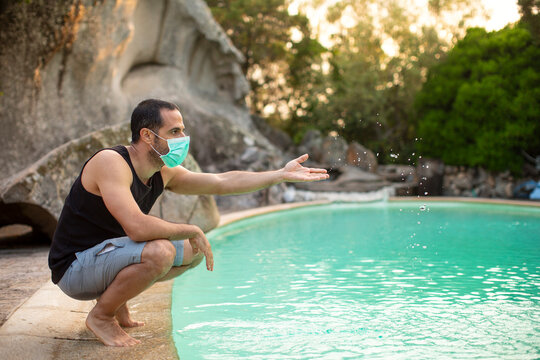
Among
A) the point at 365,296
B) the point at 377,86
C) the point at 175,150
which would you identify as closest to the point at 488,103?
the point at 377,86

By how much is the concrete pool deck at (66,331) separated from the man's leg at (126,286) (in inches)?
2.4

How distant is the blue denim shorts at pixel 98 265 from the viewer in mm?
2393

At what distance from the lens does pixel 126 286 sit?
7.83 ft

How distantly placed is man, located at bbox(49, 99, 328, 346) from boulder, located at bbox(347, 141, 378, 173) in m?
13.7

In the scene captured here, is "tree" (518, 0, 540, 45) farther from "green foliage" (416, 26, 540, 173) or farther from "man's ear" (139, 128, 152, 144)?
"man's ear" (139, 128, 152, 144)

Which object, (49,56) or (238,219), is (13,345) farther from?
(49,56)

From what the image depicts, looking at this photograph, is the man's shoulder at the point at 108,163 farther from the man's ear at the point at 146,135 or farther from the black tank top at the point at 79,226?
the man's ear at the point at 146,135

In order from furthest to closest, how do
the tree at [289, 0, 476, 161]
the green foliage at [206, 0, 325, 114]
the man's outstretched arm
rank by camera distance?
the tree at [289, 0, 476, 161] → the green foliage at [206, 0, 325, 114] → the man's outstretched arm

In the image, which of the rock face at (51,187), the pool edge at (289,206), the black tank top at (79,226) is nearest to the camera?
the black tank top at (79,226)

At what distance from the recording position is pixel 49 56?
8758 mm

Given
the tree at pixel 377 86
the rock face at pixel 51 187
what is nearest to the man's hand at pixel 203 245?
the rock face at pixel 51 187

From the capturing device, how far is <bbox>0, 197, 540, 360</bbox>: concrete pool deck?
2.25 m

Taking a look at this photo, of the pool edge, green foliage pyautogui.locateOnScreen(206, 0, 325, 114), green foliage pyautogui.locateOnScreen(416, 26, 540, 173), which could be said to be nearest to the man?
the pool edge

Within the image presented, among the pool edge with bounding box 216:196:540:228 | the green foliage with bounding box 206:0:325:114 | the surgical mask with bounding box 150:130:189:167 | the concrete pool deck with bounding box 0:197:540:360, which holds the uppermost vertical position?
the green foliage with bounding box 206:0:325:114
